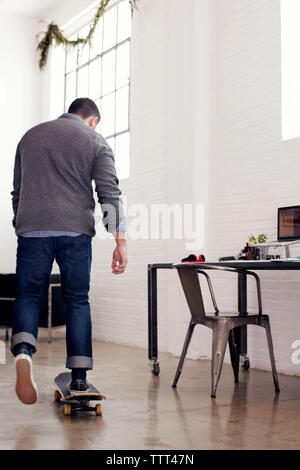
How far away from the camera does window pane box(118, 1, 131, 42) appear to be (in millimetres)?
6520

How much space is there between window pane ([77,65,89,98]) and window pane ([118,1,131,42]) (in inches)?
32.4

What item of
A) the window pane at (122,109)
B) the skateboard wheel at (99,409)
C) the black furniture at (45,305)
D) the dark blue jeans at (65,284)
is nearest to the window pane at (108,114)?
the window pane at (122,109)

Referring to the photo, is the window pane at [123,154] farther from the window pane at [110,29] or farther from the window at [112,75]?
the window pane at [110,29]

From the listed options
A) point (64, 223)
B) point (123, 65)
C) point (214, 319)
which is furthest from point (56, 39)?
point (64, 223)

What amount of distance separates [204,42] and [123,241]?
2.77 m

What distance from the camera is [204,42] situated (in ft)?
16.5

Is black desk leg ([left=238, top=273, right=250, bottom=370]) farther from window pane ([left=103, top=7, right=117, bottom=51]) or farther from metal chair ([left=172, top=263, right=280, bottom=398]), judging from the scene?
window pane ([left=103, top=7, right=117, bottom=51])

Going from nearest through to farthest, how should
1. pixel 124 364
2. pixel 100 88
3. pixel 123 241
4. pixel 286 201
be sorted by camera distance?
pixel 123 241 → pixel 286 201 → pixel 124 364 → pixel 100 88

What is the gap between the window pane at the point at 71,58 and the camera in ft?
24.8

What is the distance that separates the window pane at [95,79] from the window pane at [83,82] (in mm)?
108

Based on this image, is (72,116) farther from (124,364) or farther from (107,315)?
(107,315)

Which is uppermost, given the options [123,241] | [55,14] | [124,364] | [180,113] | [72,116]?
[55,14]

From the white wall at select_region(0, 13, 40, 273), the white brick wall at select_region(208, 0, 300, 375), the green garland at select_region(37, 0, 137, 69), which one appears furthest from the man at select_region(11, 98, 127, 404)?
the white wall at select_region(0, 13, 40, 273)
